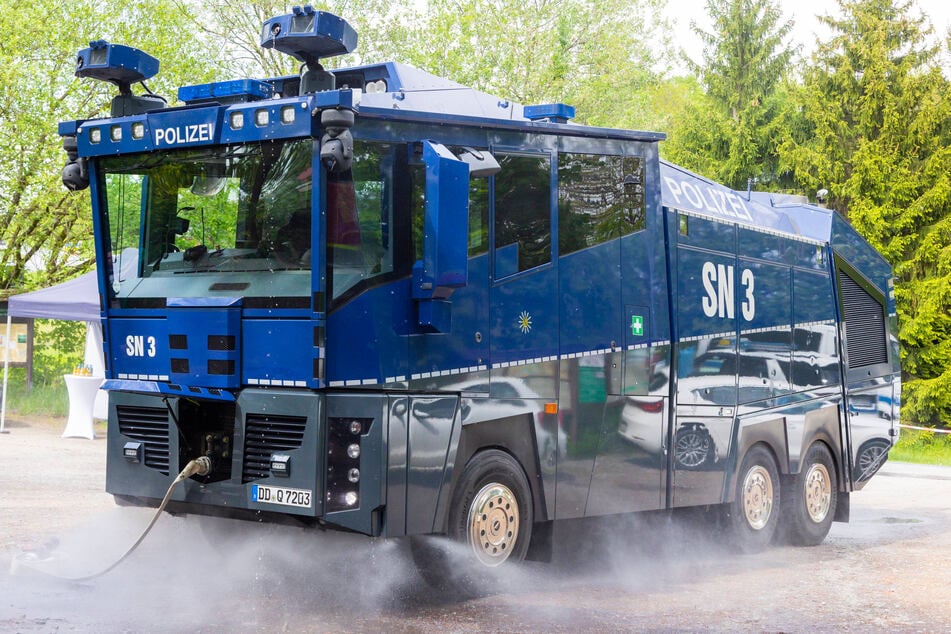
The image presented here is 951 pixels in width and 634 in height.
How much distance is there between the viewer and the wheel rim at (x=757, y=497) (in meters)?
10.4

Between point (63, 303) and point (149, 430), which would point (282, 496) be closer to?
point (149, 430)

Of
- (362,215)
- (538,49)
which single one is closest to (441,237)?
(362,215)

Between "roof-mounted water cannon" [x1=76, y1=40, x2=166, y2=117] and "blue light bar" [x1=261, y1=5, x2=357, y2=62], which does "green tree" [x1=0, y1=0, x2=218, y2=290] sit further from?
"blue light bar" [x1=261, y1=5, x2=357, y2=62]

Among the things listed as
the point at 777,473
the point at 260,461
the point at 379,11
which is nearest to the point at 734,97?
the point at 379,11

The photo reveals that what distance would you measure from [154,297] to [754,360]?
5680mm

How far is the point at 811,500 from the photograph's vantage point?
37.3 ft

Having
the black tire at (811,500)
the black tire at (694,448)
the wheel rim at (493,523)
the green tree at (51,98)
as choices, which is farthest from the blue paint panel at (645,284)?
the green tree at (51,98)

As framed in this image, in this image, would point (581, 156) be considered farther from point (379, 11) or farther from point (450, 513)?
point (379, 11)

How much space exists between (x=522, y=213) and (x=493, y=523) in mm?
2056

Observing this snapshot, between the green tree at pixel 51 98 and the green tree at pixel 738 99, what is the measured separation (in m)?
18.1

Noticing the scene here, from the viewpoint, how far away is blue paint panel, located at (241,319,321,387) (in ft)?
21.2

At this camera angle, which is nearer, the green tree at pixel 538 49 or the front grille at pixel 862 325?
the front grille at pixel 862 325

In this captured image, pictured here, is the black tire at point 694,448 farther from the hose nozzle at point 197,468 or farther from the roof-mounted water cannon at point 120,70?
the roof-mounted water cannon at point 120,70

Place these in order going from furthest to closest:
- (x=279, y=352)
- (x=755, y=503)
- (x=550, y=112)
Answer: (x=755, y=503)
(x=550, y=112)
(x=279, y=352)
